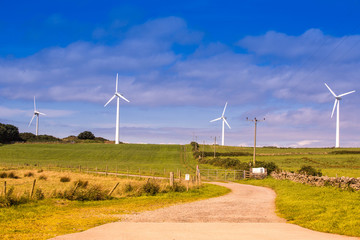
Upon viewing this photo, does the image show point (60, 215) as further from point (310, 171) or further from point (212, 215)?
point (310, 171)

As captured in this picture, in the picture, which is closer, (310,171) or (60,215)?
(60,215)

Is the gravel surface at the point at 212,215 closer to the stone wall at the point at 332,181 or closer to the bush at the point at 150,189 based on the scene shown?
the bush at the point at 150,189

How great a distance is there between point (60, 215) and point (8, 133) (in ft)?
487

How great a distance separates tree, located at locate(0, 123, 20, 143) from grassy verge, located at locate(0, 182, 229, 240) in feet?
454

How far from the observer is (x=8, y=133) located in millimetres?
152000

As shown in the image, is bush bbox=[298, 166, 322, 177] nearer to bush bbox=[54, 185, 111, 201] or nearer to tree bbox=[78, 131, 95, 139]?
bush bbox=[54, 185, 111, 201]

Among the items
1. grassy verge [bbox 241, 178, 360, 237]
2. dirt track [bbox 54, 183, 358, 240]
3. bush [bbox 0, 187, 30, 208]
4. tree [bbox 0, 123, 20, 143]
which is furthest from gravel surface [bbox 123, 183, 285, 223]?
tree [bbox 0, 123, 20, 143]

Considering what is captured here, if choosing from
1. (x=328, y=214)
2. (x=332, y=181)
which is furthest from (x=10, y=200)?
(x=332, y=181)

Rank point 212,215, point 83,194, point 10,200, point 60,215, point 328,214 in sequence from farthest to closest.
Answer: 1. point 83,194
2. point 10,200
3. point 212,215
4. point 60,215
5. point 328,214

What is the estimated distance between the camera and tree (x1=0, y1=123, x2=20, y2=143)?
147550 millimetres

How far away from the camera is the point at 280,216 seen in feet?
57.7

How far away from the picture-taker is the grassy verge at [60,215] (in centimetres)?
1329

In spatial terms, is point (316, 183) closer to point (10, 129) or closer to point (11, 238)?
point (11, 238)

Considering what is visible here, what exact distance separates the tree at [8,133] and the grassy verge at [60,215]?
138 meters
